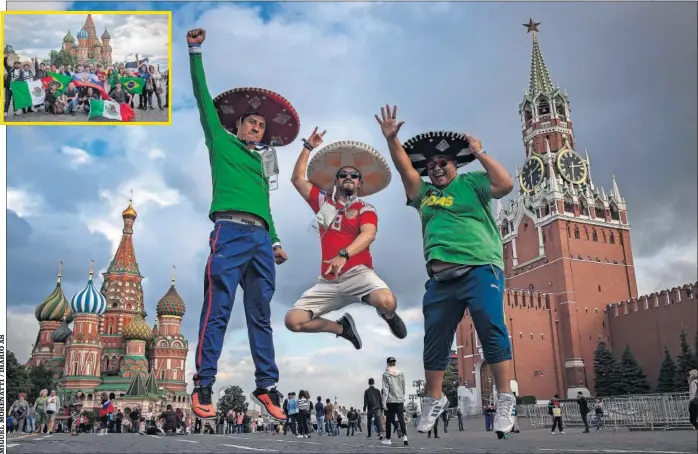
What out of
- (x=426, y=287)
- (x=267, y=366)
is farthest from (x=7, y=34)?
(x=426, y=287)

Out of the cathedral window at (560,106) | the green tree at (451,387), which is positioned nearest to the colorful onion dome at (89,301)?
the green tree at (451,387)

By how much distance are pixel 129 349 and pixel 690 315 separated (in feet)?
130

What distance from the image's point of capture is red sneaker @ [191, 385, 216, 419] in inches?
168

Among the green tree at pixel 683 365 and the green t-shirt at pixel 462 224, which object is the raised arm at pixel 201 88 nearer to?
the green t-shirt at pixel 462 224

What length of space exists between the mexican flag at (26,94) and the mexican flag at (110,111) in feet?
1.51

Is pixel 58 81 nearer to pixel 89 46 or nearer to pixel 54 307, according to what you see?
pixel 89 46

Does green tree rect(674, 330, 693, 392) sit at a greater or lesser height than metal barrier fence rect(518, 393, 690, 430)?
greater

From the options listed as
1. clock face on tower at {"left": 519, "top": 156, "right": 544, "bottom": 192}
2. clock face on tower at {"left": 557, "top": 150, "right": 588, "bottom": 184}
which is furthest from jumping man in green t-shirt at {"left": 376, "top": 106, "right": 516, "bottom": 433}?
clock face on tower at {"left": 557, "top": 150, "right": 588, "bottom": 184}

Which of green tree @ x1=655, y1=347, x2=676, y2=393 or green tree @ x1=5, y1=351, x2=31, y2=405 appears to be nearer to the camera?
green tree @ x1=5, y1=351, x2=31, y2=405

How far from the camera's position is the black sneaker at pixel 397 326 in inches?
198

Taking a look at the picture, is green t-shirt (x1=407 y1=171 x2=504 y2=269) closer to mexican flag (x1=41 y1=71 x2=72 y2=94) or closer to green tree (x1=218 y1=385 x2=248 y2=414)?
green tree (x1=218 y1=385 x2=248 y2=414)

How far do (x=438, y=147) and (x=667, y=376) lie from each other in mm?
41833

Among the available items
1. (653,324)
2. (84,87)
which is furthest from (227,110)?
(653,324)

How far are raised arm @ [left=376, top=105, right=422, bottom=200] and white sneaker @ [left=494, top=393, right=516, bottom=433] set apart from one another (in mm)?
1610
